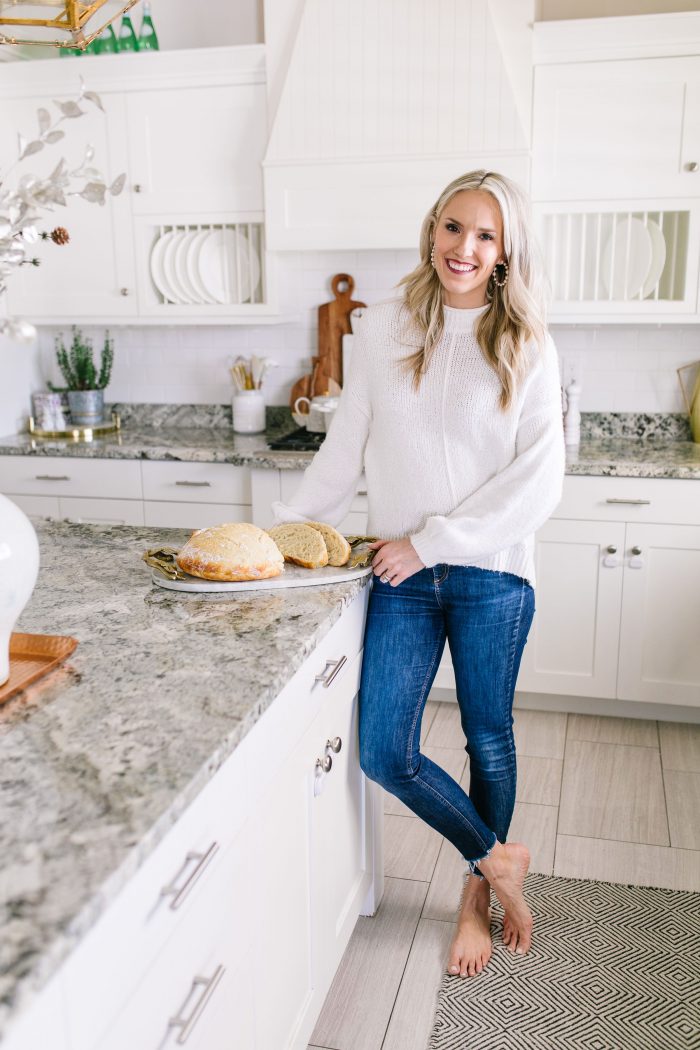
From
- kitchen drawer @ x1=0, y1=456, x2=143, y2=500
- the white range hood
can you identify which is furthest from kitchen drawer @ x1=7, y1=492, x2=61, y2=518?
the white range hood

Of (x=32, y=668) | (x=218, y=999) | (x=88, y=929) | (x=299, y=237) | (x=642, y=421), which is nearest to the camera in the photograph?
(x=88, y=929)

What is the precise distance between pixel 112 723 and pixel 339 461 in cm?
97

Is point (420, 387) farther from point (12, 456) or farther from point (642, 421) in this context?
point (12, 456)

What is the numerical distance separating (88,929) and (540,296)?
153 centimetres

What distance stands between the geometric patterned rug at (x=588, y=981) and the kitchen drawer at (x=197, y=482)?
176 centimetres

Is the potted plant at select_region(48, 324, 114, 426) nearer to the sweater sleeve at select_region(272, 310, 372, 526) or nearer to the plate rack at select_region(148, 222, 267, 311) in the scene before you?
the plate rack at select_region(148, 222, 267, 311)

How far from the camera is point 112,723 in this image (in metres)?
1.18

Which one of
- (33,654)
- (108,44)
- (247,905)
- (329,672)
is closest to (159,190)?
(108,44)

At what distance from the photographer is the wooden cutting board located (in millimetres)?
3787

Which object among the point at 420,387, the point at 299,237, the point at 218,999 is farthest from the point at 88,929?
the point at 299,237

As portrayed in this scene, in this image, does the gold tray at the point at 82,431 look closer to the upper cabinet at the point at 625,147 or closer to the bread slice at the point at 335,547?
the upper cabinet at the point at 625,147

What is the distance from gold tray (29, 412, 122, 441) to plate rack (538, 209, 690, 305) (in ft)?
6.21

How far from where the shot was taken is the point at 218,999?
4.07 ft

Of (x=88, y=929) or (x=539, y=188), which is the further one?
(x=539, y=188)
